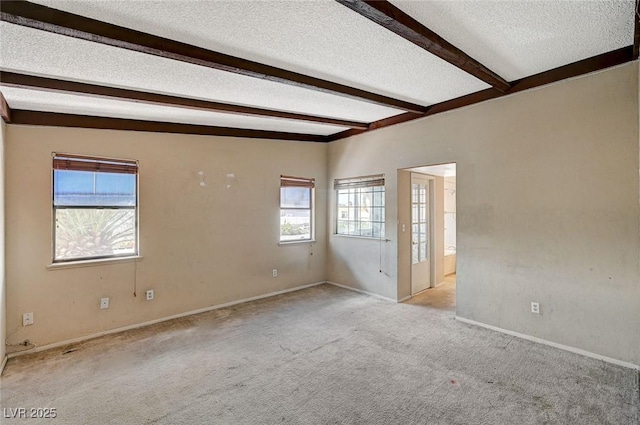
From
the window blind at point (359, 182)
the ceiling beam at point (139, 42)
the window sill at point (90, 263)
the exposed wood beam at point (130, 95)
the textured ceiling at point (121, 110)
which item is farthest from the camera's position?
the window blind at point (359, 182)

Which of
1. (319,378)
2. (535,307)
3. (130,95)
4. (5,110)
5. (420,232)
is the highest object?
(130,95)

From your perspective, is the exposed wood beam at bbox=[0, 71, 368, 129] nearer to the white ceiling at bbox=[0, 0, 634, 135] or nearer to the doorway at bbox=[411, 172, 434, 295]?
the white ceiling at bbox=[0, 0, 634, 135]

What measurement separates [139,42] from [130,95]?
3.61 ft

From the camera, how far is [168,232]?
408cm

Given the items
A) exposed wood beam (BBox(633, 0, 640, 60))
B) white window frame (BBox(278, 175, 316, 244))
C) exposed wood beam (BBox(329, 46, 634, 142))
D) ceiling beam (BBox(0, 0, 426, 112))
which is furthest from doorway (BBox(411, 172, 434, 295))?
exposed wood beam (BBox(633, 0, 640, 60))

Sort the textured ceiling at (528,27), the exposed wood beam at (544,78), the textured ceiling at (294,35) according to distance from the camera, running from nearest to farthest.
→ the textured ceiling at (294,35), the textured ceiling at (528,27), the exposed wood beam at (544,78)

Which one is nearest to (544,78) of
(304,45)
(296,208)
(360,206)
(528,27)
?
(528,27)

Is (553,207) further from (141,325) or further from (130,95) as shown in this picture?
(141,325)

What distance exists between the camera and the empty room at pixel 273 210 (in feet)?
7.11

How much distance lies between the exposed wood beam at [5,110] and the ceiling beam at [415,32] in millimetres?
3298

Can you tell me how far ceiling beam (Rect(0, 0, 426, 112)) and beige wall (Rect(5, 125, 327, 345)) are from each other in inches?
78.8

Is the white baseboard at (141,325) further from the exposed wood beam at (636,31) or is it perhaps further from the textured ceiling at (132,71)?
the exposed wood beam at (636,31)

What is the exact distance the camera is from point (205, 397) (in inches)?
93.6

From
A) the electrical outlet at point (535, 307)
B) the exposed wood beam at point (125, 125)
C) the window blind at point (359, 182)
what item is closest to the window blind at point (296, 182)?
the window blind at point (359, 182)
